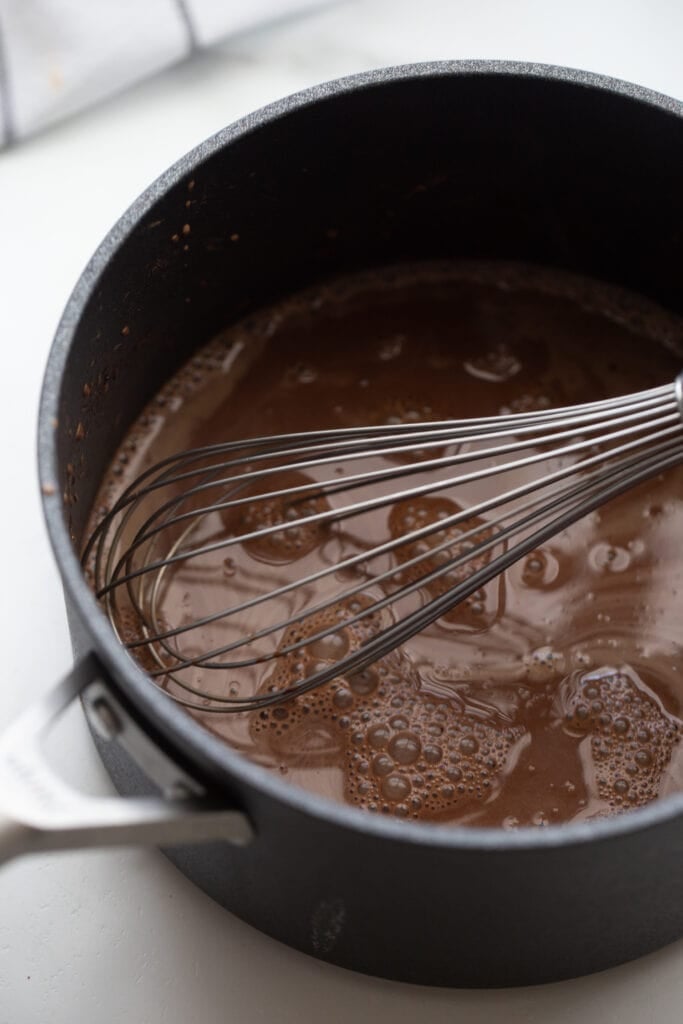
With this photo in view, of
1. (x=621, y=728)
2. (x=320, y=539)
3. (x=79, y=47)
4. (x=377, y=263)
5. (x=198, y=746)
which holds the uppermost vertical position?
(x=79, y=47)

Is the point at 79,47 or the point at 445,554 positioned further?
the point at 79,47

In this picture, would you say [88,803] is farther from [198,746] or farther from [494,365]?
[494,365]

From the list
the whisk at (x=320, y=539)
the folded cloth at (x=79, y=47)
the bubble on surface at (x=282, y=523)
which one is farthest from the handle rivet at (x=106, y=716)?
the folded cloth at (x=79, y=47)

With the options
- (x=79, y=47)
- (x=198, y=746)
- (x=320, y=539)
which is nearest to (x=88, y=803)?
(x=198, y=746)

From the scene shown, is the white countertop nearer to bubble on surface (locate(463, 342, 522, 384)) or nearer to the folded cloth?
the folded cloth

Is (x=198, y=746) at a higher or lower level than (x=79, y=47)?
lower

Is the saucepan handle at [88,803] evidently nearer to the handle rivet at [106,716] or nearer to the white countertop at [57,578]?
the handle rivet at [106,716]
